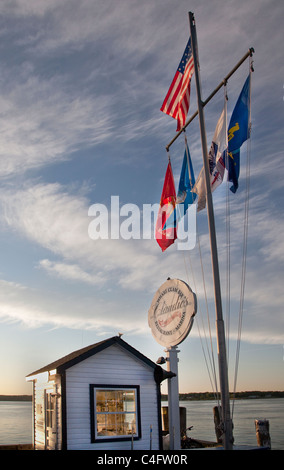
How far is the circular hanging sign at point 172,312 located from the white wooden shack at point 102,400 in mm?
1317

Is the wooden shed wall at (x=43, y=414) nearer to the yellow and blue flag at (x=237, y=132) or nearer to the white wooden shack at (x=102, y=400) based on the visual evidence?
the white wooden shack at (x=102, y=400)

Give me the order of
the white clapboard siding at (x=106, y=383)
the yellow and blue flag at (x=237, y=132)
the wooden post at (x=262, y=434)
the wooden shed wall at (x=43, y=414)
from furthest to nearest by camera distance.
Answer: the wooden post at (x=262, y=434)
the wooden shed wall at (x=43, y=414)
the white clapboard siding at (x=106, y=383)
the yellow and blue flag at (x=237, y=132)

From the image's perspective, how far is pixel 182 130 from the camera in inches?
675

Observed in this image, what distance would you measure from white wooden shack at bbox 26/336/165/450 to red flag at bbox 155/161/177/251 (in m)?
4.13

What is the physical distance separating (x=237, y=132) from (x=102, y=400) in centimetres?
1037

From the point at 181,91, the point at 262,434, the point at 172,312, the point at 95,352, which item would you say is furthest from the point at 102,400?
the point at 262,434

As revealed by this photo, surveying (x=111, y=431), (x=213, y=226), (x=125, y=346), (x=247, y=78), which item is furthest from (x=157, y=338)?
(x=247, y=78)

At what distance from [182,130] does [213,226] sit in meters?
4.89

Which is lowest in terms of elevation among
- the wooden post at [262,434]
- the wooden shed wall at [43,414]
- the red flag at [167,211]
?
the wooden post at [262,434]

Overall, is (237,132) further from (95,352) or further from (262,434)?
(262,434)

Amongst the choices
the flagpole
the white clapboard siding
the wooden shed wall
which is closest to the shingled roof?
the white clapboard siding

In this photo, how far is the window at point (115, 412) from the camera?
1605cm

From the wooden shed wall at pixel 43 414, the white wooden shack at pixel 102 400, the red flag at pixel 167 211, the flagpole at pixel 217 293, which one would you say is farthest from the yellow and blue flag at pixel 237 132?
the wooden shed wall at pixel 43 414
